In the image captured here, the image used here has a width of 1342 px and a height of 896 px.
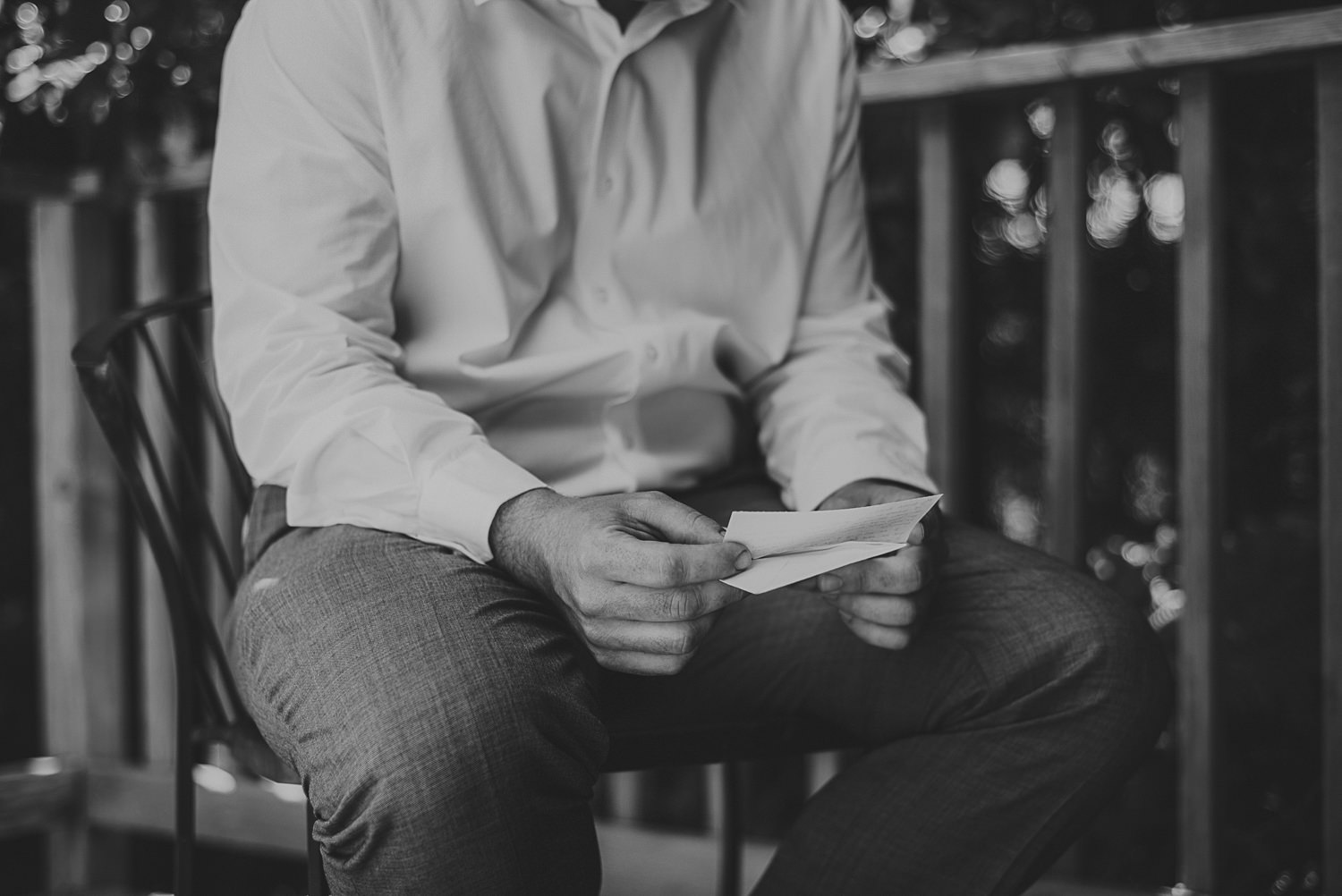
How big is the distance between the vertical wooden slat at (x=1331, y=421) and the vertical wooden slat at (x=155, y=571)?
1.75 m

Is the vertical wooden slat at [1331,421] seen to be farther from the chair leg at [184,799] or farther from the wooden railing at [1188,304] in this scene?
the chair leg at [184,799]

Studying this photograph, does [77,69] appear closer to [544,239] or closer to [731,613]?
[544,239]

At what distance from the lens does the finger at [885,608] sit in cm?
107

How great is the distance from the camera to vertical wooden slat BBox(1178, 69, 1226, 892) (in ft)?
4.92

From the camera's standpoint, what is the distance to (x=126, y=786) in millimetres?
2115

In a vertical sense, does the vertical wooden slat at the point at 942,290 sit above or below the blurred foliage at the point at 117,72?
below

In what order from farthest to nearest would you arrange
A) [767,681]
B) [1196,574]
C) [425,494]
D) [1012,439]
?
1. [1012,439]
2. [1196,574]
3. [767,681]
4. [425,494]

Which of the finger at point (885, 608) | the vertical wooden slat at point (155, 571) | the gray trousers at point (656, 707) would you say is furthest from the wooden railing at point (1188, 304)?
the vertical wooden slat at point (155, 571)

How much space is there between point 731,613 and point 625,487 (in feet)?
0.57

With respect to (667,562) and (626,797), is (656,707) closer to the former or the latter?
(667,562)

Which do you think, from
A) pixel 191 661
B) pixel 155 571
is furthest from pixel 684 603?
pixel 155 571

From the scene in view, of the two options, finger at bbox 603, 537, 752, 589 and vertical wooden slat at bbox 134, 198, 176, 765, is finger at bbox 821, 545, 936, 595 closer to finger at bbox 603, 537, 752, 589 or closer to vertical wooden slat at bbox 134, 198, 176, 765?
finger at bbox 603, 537, 752, 589

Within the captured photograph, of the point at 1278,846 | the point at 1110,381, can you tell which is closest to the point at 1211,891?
the point at 1278,846

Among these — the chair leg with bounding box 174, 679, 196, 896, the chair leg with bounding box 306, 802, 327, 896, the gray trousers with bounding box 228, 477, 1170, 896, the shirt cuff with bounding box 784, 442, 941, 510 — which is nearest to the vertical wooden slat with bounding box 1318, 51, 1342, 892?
the gray trousers with bounding box 228, 477, 1170, 896
